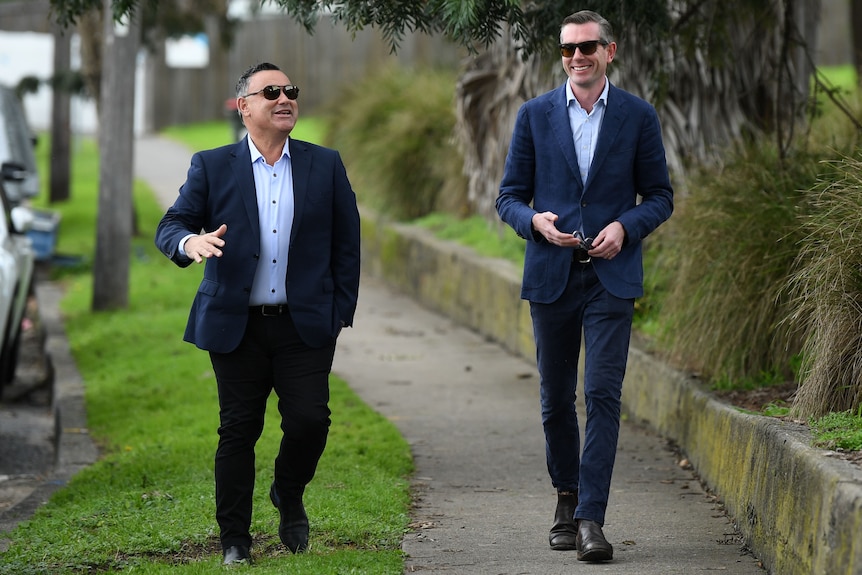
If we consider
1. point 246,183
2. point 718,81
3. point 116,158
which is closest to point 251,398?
point 246,183

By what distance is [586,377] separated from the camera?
5.51 metres

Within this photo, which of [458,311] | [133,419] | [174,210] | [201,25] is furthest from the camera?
[201,25]

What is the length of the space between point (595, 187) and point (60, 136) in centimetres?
1829

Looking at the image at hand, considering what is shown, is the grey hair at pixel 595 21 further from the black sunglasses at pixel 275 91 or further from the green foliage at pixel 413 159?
the green foliage at pixel 413 159

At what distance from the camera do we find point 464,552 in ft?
18.5

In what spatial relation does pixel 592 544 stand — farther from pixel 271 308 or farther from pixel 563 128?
pixel 563 128

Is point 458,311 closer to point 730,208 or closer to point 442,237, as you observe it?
point 442,237

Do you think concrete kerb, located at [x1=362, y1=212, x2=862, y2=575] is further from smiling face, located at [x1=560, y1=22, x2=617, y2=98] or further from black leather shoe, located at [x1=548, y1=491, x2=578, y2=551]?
smiling face, located at [x1=560, y1=22, x2=617, y2=98]

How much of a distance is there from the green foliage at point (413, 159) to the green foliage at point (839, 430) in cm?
923

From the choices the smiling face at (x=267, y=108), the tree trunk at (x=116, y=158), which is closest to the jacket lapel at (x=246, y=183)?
the smiling face at (x=267, y=108)

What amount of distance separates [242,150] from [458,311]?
7.50 m

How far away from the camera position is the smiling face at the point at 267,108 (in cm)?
526

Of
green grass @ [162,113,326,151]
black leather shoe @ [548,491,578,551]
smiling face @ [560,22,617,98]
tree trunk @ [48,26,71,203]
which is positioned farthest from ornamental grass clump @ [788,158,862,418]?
tree trunk @ [48,26,71,203]

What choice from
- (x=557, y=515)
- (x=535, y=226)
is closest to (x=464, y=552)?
(x=557, y=515)
